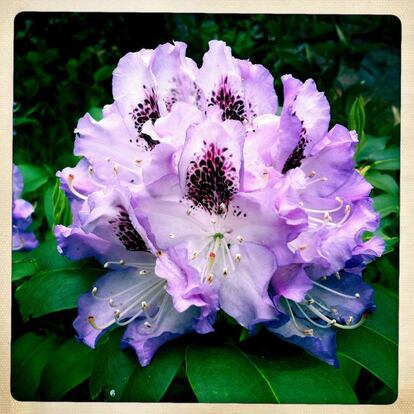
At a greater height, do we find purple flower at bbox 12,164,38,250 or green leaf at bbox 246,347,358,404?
A: purple flower at bbox 12,164,38,250

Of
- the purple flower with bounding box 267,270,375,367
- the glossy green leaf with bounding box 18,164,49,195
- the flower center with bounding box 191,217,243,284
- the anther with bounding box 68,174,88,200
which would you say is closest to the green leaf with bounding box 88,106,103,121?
the glossy green leaf with bounding box 18,164,49,195

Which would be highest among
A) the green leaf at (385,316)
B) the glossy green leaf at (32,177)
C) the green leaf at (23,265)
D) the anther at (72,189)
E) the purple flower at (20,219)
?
the anther at (72,189)

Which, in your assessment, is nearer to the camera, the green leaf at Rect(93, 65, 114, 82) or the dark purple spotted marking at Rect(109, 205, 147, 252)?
the dark purple spotted marking at Rect(109, 205, 147, 252)

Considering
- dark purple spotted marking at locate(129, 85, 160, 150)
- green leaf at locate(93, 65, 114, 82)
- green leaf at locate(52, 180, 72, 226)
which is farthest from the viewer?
green leaf at locate(93, 65, 114, 82)

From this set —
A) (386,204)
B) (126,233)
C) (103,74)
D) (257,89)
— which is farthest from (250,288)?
(103,74)

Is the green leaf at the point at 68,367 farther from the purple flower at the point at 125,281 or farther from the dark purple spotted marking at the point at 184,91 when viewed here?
the dark purple spotted marking at the point at 184,91

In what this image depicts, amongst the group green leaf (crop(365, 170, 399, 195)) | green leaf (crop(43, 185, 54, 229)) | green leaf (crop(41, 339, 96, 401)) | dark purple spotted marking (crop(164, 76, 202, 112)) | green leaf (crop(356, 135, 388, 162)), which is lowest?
green leaf (crop(41, 339, 96, 401))

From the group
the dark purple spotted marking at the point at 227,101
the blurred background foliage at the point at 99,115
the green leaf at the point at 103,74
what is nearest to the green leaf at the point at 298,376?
the blurred background foliage at the point at 99,115

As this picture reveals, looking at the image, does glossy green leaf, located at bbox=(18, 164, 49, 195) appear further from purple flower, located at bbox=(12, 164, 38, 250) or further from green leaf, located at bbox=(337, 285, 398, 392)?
green leaf, located at bbox=(337, 285, 398, 392)
